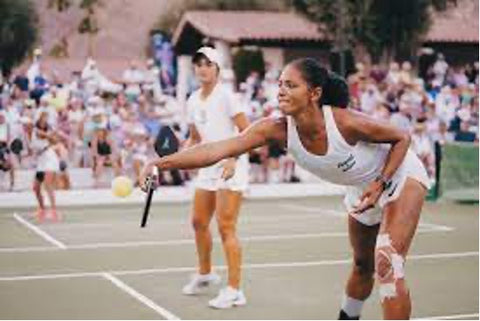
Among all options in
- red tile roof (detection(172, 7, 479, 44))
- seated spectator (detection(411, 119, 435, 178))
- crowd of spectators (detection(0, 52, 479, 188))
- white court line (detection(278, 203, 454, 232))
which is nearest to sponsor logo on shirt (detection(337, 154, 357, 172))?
white court line (detection(278, 203, 454, 232))

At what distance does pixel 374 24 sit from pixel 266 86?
40.3 ft

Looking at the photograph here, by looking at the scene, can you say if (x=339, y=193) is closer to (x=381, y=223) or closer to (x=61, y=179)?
(x=61, y=179)

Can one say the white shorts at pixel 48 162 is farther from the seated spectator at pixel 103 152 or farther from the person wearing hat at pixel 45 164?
the seated spectator at pixel 103 152

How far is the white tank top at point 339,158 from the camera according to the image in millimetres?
5418

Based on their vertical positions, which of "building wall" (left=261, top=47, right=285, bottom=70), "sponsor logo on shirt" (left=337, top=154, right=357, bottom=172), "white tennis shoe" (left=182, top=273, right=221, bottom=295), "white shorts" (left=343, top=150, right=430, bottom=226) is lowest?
"white tennis shoe" (left=182, top=273, right=221, bottom=295)

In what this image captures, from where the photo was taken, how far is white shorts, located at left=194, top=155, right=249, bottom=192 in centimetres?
788

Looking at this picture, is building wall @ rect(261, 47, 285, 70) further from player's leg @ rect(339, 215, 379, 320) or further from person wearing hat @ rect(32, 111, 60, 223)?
player's leg @ rect(339, 215, 379, 320)

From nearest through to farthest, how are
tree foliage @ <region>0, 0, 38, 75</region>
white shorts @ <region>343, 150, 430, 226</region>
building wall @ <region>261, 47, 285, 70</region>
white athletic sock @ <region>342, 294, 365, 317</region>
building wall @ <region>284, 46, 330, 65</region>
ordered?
white shorts @ <region>343, 150, 430, 226</region>, white athletic sock @ <region>342, 294, 365, 317</region>, building wall @ <region>284, 46, 330, 65</region>, building wall @ <region>261, 47, 285, 70</region>, tree foliage @ <region>0, 0, 38, 75</region>

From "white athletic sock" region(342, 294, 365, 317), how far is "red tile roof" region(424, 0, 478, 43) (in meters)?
31.1

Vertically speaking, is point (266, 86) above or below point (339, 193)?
above

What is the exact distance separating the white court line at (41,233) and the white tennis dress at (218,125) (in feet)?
13.0

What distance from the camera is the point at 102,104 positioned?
20125mm

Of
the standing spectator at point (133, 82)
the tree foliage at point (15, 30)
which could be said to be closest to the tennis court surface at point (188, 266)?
the standing spectator at point (133, 82)

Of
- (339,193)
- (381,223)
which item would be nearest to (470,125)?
(339,193)
